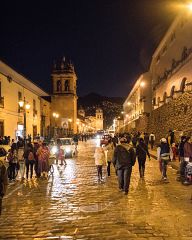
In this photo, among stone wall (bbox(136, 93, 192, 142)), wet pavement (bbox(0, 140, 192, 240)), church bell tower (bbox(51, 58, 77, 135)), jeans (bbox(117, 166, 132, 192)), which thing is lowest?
wet pavement (bbox(0, 140, 192, 240))

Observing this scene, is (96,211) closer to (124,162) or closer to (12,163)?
(124,162)

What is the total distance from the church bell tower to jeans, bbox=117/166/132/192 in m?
57.4

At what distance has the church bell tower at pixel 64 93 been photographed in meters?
68.9

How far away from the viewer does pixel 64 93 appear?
69812 mm

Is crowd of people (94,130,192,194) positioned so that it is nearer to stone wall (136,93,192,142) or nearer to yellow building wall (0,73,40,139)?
stone wall (136,93,192,142)

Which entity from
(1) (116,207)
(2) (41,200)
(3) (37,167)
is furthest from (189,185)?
(3) (37,167)

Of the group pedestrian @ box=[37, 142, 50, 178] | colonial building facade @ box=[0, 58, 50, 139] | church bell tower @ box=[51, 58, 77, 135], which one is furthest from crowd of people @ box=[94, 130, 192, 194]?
church bell tower @ box=[51, 58, 77, 135]

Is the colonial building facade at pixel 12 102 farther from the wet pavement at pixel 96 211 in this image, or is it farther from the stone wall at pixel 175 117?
the wet pavement at pixel 96 211

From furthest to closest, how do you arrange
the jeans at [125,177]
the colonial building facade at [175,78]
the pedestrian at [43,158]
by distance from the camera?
the colonial building facade at [175,78] < the pedestrian at [43,158] < the jeans at [125,177]

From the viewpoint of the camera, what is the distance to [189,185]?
1196cm

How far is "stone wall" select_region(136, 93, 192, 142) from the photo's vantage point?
21.7 metres

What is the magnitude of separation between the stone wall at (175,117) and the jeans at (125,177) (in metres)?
10.6

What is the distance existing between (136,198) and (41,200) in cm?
265

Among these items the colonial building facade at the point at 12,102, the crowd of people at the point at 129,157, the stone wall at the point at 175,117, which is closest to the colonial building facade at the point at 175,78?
the stone wall at the point at 175,117
